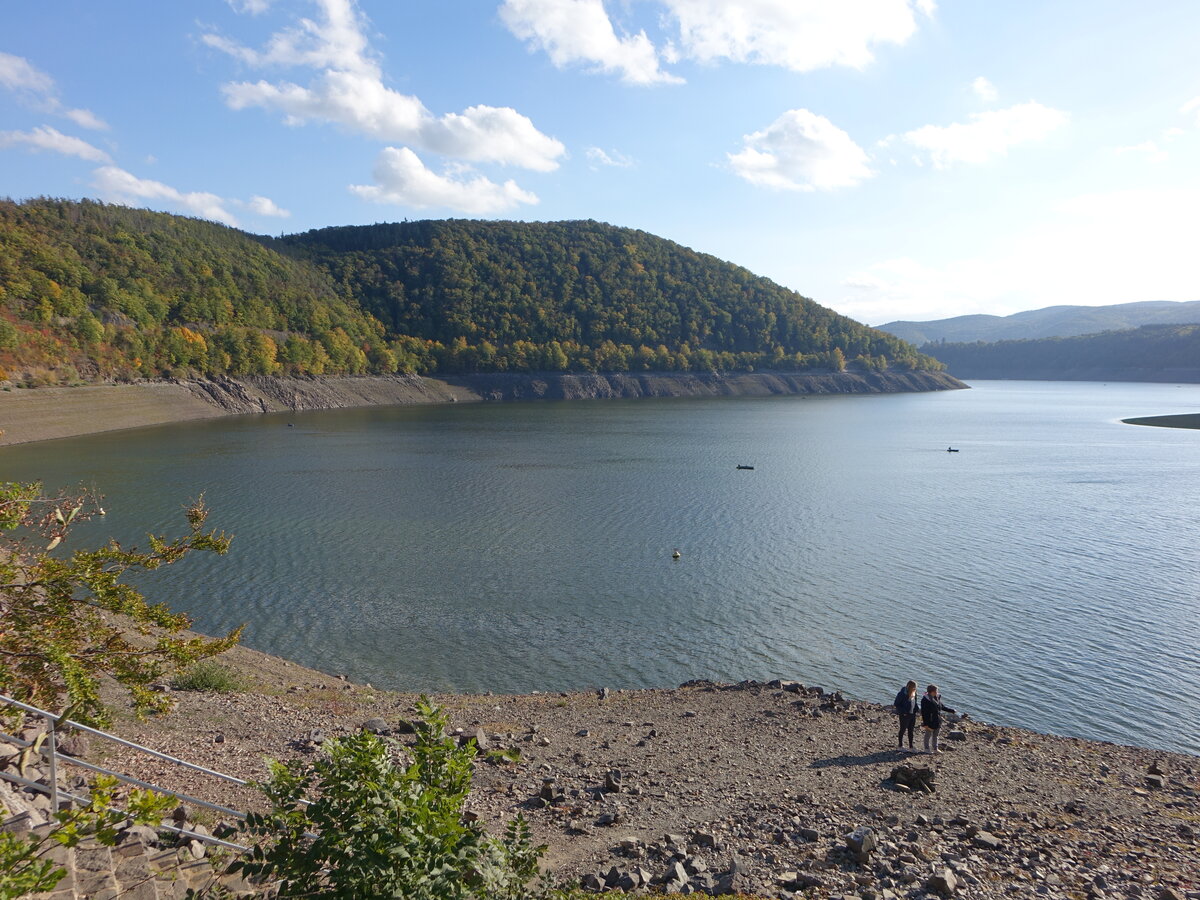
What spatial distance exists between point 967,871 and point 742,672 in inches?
523

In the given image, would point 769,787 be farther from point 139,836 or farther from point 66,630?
point 66,630

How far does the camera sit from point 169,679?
770 inches

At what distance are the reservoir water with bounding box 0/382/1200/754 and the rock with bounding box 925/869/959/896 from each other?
1220 centimetres

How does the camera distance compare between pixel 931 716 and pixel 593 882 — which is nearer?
pixel 593 882

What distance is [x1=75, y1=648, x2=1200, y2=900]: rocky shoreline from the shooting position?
11.9m

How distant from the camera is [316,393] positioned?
13188cm

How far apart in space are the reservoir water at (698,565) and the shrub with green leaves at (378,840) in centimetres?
1700

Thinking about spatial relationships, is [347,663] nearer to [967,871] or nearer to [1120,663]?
[967,871]

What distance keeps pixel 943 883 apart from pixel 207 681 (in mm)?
18062

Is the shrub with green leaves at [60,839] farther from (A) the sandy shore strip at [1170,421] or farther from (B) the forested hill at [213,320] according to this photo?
(A) the sandy shore strip at [1170,421]

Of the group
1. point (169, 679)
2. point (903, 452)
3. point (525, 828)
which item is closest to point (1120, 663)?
point (525, 828)

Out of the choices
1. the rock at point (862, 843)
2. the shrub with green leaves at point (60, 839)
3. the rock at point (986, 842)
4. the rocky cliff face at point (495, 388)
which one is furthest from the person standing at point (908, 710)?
the rocky cliff face at point (495, 388)

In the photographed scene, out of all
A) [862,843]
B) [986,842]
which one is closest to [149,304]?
[862,843]

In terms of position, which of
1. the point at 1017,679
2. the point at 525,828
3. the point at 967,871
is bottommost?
the point at 1017,679
